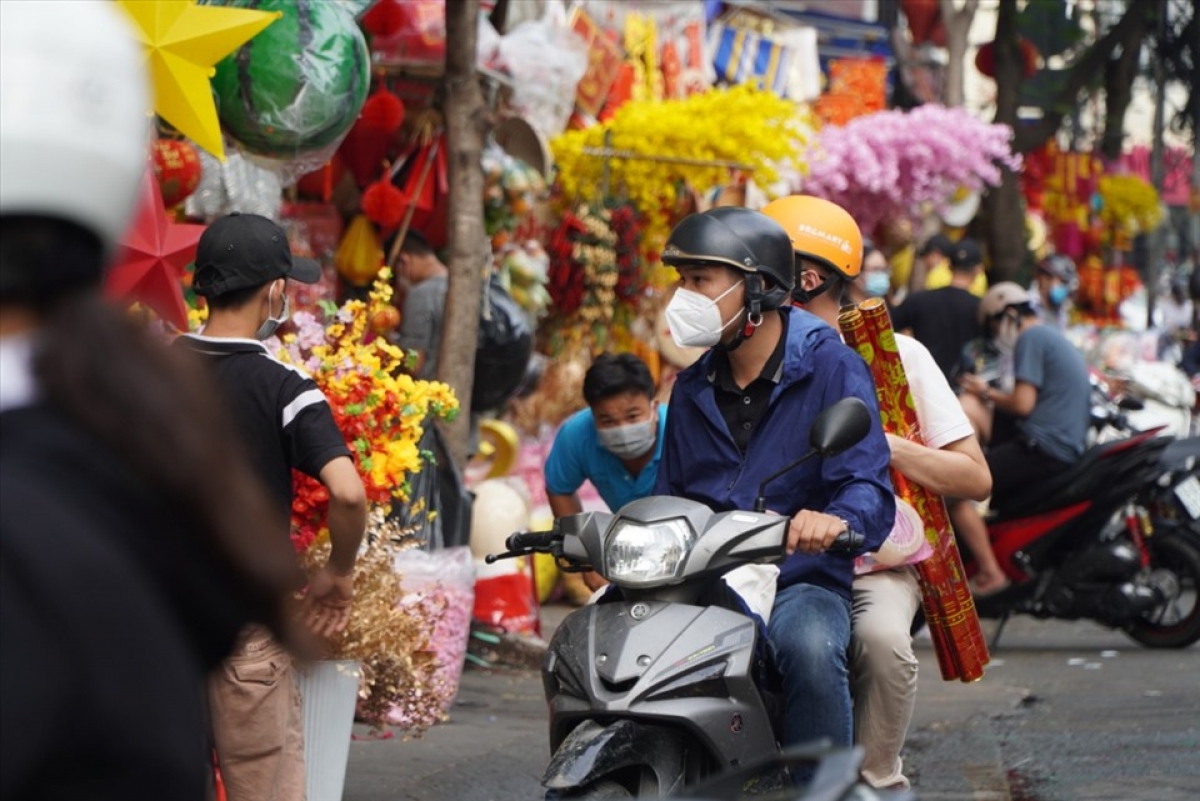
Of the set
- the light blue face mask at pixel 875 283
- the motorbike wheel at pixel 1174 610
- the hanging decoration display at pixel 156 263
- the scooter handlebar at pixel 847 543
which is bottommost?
the motorbike wheel at pixel 1174 610

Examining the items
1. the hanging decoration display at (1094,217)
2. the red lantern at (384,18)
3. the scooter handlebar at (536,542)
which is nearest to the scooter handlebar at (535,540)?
the scooter handlebar at (536,542)

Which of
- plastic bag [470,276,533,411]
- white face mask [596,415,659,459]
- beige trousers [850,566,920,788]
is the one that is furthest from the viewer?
plastic bag [470,276,533,411]

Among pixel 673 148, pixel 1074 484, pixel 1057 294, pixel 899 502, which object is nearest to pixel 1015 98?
pixel 1057 294

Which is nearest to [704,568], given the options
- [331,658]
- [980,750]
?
[331,658]

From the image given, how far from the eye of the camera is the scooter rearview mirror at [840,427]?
4141mm

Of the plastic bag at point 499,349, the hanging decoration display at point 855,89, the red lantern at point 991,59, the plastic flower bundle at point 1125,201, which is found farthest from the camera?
the plastic flower bundle at point 1125,201

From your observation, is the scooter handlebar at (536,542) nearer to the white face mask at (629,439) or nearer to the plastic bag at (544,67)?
the white face mask at (629,439)

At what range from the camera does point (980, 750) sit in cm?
775

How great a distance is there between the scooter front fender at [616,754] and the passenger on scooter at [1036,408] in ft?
20.8

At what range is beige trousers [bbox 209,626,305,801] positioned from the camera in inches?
186

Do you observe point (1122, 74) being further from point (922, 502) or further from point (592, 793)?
point (592, 793)

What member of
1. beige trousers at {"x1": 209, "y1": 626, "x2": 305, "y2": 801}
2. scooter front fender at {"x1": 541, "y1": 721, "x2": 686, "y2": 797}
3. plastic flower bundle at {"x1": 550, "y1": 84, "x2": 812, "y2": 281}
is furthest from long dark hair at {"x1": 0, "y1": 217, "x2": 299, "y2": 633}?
plastic flower bundle at {"x1": 550, "y1": 84, "x2": 812, "y2": 281}

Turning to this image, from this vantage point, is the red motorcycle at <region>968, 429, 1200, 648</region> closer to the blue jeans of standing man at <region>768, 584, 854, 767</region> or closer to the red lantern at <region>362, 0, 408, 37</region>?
the red lantern at <region>362, 0, 408, 37</region>

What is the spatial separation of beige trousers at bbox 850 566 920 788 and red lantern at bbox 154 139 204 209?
12.1 feet
